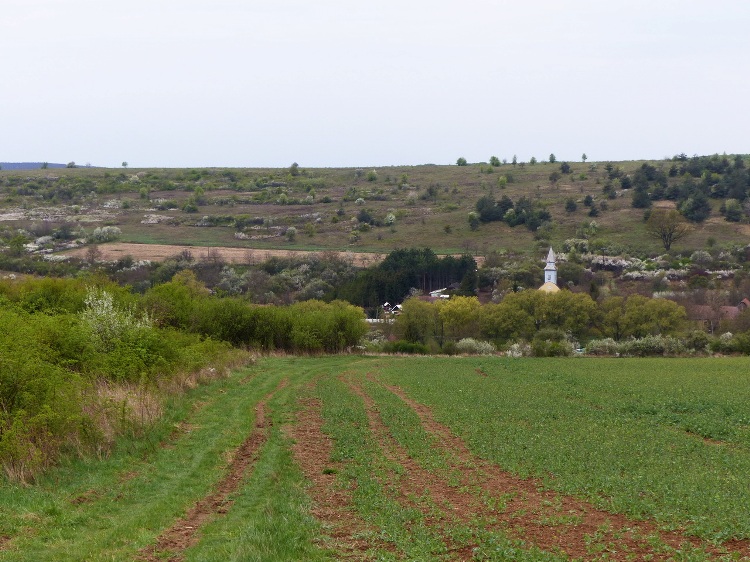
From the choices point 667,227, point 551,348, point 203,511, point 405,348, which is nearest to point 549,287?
point 551,348

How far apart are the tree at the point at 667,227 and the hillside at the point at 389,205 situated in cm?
139

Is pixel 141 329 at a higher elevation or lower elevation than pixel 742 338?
higher

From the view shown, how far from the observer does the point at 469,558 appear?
10.8 m

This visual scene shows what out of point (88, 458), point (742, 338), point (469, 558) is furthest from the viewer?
point (742, 338)

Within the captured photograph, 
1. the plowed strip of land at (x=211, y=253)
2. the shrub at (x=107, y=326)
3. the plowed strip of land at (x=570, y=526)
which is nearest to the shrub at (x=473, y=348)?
the plowed strip of land at (x=211, y=253)

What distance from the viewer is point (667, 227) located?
122875mm

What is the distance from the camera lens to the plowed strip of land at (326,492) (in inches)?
457

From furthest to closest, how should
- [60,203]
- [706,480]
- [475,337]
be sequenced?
[60,203] < [475,337] < [706,480]

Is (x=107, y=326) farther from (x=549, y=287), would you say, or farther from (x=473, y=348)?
(x=549, y=287)

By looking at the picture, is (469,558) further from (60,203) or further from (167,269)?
(60,203)

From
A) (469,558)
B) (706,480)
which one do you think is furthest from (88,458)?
(706,480)

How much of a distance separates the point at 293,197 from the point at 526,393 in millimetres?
134451

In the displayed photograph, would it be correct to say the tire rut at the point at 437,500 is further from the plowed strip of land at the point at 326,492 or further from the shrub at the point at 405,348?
the shrub at the point at 405,348

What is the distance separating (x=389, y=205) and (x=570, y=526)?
14368 centimetres
